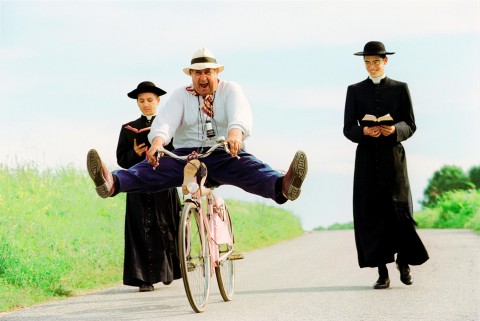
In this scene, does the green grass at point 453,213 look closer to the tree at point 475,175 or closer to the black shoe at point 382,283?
the tree at point 475,175

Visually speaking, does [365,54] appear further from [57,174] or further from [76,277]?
[57,174]

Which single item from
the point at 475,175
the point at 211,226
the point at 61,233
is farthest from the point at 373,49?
the point at 475,175

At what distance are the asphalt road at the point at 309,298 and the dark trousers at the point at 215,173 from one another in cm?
123

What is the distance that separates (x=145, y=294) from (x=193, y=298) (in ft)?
7.56

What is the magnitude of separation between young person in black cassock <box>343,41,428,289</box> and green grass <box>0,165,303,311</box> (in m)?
3.52

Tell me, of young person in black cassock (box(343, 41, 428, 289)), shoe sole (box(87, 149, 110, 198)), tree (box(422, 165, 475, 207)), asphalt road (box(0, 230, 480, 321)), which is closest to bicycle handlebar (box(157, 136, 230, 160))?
shoe sole (box(87, 149, 110, 198))

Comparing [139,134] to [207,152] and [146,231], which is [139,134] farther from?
[207,152]

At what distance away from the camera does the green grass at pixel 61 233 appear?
10844 mm

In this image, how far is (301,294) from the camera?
10172 mm

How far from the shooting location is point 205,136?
8797mm

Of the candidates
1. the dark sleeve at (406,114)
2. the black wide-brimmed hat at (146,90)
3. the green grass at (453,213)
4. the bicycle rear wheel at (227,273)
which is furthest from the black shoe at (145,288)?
the green grass at (453,213)

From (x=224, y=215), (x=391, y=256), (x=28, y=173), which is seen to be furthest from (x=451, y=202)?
(x=224, y=215)

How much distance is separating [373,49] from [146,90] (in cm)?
276

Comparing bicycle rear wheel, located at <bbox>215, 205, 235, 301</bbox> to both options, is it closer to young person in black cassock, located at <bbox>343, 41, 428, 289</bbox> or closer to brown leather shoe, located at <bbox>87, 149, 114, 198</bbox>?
brown leather shoe, located at <bbox>87, 149, 114, 198</bbox>
